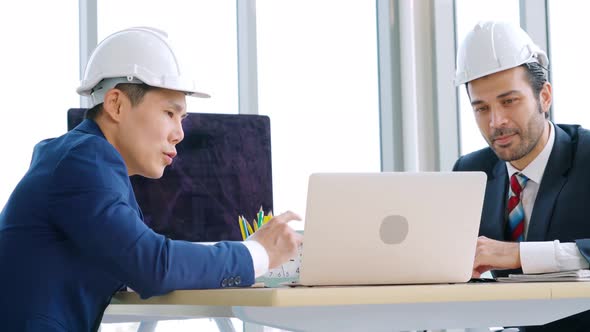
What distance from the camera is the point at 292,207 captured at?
463 centimetres

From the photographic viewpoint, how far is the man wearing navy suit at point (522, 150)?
2.68 meters

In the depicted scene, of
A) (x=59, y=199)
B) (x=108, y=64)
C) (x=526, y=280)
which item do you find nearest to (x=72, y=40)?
(x=108, y=64)

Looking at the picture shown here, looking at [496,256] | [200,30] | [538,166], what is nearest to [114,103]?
[496,256]

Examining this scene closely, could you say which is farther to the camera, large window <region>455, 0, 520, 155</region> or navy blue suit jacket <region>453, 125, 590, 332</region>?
large window <region>455, 0, 520, 155</region>

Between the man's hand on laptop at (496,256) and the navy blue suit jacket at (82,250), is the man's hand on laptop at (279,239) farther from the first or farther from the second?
the man's hand on laptop at (496,256)

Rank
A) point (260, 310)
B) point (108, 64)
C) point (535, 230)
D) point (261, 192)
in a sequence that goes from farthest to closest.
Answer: point (261, 192), point (535, 230), point (108, 64), point (260, 310)

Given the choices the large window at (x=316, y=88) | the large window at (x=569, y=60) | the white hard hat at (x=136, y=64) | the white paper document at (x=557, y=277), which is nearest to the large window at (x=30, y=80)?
the large window at (x=316, y=88)

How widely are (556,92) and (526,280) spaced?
264 centimetres

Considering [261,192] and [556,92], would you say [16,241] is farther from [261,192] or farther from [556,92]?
[556,92]

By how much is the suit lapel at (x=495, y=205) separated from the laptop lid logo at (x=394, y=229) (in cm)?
111

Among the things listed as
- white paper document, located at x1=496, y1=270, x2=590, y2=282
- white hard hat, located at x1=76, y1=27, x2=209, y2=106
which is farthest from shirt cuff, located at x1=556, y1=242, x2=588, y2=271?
white hard hat, located at x1=76, y1=27, x2=209, y2=106

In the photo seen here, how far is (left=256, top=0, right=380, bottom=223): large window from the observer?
475 cm

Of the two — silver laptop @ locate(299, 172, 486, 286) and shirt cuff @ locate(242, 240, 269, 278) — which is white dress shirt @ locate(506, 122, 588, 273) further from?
shirt cuff @ locate(242, 240, 269, 278)

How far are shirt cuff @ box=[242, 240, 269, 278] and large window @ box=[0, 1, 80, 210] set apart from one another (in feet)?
7.71
